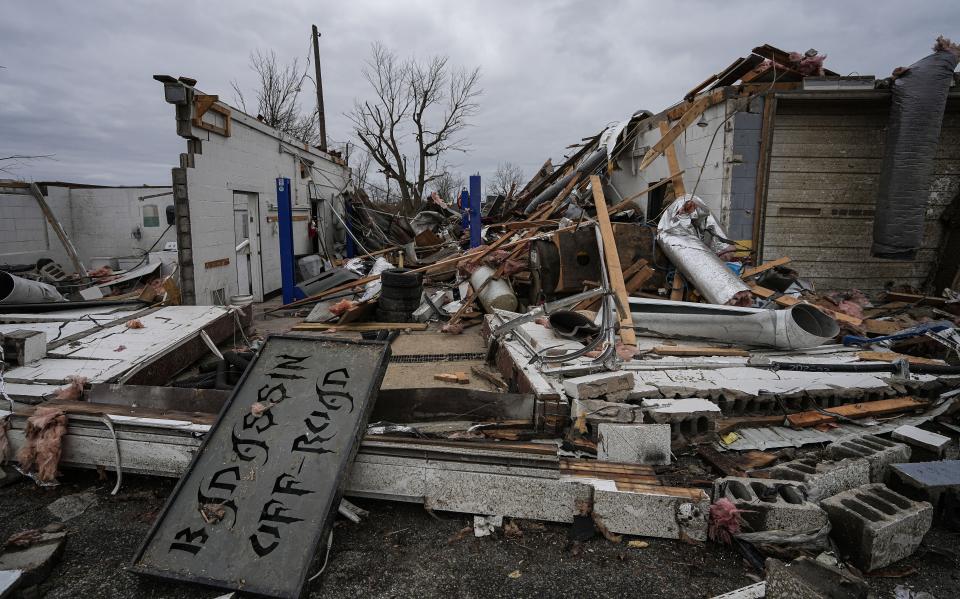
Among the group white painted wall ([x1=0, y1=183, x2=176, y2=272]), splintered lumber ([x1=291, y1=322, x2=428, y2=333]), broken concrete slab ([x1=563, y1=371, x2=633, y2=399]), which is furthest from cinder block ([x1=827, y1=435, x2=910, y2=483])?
white painted wall ([x1=0, y1=183, x2=176, y2=272])

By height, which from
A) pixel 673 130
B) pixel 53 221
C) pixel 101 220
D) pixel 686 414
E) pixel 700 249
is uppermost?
pixel 673 130

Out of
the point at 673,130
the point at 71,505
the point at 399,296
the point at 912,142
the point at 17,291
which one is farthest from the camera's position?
the point at 673,130

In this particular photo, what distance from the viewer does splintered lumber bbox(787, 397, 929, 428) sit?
4000 millimetres

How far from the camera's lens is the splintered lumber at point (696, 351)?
4766 millimetres

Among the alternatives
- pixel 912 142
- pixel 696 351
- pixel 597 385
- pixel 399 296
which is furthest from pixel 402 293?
pixel 912 142

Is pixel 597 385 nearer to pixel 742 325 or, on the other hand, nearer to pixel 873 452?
pixel 873 452

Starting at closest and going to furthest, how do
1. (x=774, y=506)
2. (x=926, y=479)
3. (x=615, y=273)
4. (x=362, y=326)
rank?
(x=774, y=506)
(x=926, y=479)
(x=615, y=273)
(x=362, y=326)

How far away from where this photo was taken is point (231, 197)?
9.10m

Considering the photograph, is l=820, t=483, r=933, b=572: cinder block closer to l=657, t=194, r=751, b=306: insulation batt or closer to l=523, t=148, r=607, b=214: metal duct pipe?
l=657, t=194, r=751, b=306: insulation batt

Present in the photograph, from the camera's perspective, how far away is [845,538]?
2.64 meters

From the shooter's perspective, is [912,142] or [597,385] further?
[912,142]

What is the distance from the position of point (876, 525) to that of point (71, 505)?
15.1 feet

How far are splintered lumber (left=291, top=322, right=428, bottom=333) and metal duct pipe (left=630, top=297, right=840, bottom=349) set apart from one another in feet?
10.4

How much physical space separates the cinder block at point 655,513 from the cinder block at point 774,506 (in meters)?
0.21
